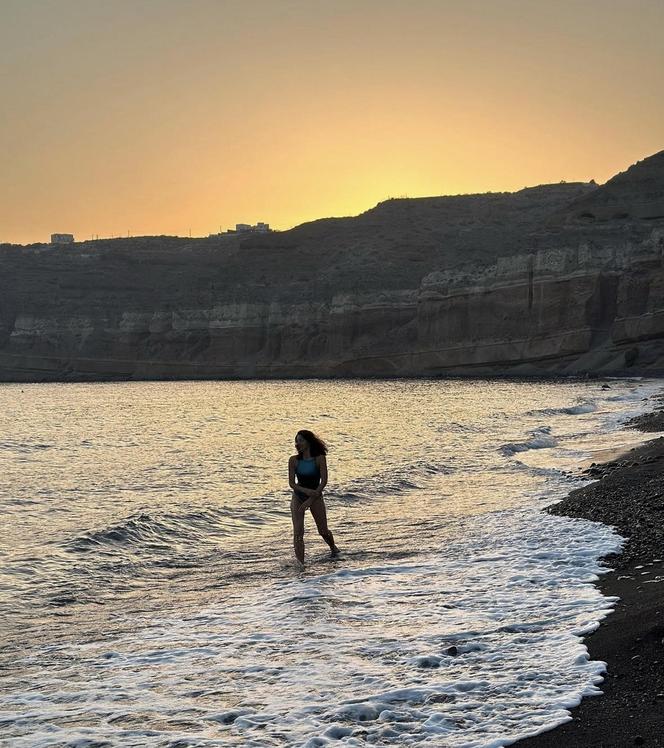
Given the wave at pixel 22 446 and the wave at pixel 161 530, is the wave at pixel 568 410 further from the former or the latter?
the wave at pixel 161 530

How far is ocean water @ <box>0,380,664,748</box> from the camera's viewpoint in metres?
5.49

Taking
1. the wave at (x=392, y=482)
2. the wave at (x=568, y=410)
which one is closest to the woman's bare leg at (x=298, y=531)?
the wave at (x=392, y=482)

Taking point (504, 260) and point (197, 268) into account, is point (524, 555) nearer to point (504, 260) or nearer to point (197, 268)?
point (504, 260)

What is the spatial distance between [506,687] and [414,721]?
2.47ft

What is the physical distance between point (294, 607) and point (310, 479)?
A: 107 inches

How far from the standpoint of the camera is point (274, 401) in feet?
182

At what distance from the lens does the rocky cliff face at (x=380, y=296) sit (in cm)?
7488

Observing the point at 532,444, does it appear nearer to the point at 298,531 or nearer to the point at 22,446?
the point at 298,531

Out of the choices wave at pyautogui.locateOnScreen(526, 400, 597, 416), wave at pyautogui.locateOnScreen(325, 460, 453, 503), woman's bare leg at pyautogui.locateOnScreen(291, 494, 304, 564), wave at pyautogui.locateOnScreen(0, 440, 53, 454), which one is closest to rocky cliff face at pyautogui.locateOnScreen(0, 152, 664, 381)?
wave at pyautogui.locateOnScreen(526, 400, 597, 416)

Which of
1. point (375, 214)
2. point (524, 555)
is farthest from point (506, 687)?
point (375, 214)

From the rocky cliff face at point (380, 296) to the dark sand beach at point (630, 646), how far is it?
194 feet

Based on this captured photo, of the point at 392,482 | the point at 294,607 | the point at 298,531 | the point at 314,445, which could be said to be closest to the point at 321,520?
the point at 298,531

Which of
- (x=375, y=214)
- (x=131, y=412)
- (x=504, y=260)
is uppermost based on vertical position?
(x=375, y=214)

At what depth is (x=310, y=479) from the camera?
1080 cm
